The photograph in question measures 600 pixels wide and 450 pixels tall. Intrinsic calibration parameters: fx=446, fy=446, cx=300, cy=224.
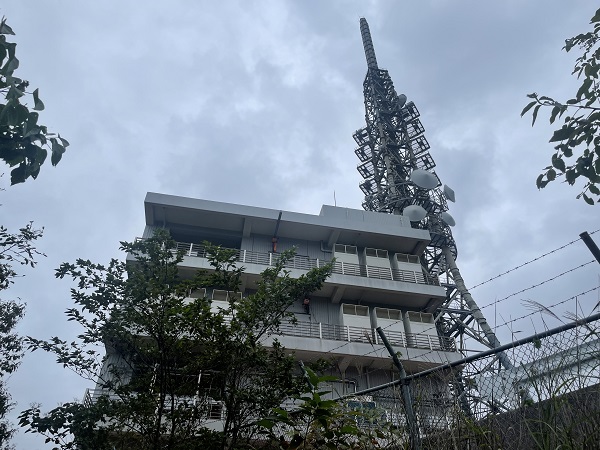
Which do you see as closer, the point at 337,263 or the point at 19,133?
the point at 19,133

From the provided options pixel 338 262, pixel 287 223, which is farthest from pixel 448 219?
pixel 287 223

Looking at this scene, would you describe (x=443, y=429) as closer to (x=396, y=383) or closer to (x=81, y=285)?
(x=396, y=383)

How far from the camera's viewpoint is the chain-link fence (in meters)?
2.63

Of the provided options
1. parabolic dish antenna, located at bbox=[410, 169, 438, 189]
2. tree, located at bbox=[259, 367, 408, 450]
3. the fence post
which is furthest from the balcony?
tree, located at bbox=[259, 367, 408, 450]

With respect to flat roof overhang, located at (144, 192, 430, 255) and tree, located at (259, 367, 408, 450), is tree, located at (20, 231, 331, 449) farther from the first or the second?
flat roof overhang, located at (144, 192, 430, 255)

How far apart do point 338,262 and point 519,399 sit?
16218 millimetres

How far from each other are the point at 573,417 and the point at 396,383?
181 cm

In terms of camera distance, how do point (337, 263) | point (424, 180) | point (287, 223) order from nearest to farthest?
1. point (337, 263)
2. point (287, 223)
3. point (424, 180)

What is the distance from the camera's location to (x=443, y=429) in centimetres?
345

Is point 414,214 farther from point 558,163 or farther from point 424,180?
point 558,163

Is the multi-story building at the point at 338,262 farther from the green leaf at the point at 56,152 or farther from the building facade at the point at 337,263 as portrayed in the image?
the green leaf at the point at 56,152

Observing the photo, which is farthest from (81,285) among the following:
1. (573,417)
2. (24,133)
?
(573,417)

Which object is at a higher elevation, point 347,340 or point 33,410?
point 347,340

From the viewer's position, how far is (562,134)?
3.13 metres
